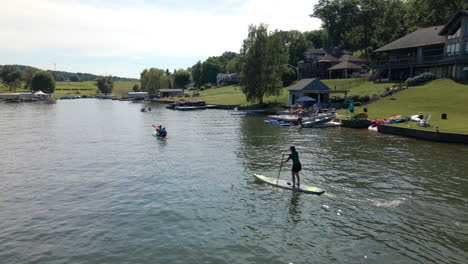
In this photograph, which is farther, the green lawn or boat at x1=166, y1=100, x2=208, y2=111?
boat at x1=166, y1=100, x2=208, y2=111

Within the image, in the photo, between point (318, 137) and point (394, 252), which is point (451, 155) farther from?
point (394, 252)

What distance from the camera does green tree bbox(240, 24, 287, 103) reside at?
272 feet

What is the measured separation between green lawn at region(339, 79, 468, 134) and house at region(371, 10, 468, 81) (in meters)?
4.23

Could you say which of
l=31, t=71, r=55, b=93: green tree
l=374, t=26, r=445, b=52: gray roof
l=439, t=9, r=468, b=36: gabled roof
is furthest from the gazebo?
l=31, t=71, r=55, b=93: green tree

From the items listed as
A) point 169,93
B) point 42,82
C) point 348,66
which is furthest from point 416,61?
point 42,82

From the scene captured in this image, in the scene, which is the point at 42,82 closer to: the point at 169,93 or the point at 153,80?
the point at 153,80

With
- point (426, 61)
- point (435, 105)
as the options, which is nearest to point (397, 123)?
point (435, 105)

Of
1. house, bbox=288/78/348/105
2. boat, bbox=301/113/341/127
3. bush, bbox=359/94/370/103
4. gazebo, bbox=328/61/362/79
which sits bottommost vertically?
boat, bbox=301/113/341/127

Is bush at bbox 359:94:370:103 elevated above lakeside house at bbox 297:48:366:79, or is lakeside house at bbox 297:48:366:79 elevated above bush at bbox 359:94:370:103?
lakeside house at bbox 297:48:366:79

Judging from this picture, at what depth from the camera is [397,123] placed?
44.2 metres

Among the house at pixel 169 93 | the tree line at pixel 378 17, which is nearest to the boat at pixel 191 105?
the tree line at pixel 378 17

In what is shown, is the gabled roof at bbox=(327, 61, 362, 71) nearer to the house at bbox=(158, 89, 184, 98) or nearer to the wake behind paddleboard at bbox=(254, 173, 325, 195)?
the wake behind paddleboard at bbox=(254, 173, 325, 195)

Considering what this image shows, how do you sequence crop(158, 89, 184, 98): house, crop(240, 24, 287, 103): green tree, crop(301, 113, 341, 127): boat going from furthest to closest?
crop(158, 89, 184, 98): house → crop(240, 24, 287, 103): green tree → crop(301, 113, 341, 127): boat

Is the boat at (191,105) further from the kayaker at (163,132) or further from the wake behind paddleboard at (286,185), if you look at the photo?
the wake behind paddleboard at (286,185)
